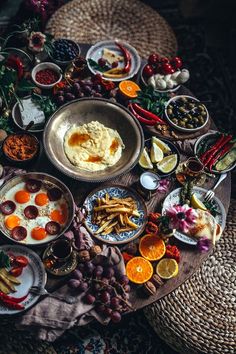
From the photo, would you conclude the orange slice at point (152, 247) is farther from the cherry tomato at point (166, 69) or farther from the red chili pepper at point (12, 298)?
the cherry tomato at point (166, 69)

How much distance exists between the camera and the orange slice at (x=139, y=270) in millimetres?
3439

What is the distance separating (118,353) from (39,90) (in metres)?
2.35

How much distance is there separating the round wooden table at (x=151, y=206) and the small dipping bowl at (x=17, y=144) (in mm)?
110

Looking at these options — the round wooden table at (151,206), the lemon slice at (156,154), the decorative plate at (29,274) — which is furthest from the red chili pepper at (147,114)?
the decorative plate at (29,274)

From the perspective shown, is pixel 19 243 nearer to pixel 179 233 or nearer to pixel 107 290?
pixel 107 290

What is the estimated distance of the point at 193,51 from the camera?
241 inches

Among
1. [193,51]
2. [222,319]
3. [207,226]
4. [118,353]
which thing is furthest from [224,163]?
[193,51]

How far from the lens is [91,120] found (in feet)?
13.6

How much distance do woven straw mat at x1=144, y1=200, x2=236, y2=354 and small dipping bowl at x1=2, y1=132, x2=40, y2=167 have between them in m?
1.49

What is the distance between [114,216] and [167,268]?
1.77ft

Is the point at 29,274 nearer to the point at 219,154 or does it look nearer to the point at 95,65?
the point at 219,154

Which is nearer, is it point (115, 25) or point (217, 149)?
point (217, 149)

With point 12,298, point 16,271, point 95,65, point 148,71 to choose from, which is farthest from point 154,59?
point 12,298

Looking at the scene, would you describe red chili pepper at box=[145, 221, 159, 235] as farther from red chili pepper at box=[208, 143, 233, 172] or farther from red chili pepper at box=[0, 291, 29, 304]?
red chili pepper at box=[0, 291, 29, 304]
